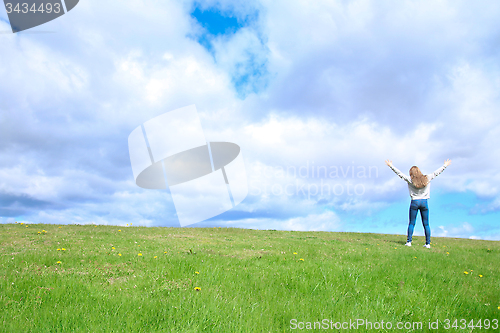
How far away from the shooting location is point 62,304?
5781 millimetres

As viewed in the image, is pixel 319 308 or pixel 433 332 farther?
pixel 319 308

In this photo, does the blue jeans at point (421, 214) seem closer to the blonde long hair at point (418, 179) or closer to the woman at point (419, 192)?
the woman at point (419, 192)

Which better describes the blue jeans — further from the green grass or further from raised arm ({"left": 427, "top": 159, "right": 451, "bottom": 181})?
the green grass

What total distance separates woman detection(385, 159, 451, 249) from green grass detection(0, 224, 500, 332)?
16.6 feet

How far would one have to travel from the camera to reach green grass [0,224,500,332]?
5180 millimetres

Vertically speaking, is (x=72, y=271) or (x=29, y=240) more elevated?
(x=29, y=240)

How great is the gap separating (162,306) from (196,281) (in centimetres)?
154

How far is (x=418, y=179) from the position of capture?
15.8 meters

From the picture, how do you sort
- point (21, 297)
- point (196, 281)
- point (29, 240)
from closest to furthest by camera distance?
1. point (21, 297)
2. point (196, 281)
3. point (29, 240)

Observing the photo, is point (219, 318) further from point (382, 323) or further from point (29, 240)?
point (29, 240)

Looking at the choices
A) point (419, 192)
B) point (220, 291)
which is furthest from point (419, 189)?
point (220, 291)

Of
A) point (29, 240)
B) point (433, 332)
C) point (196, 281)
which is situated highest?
point (29, 240)

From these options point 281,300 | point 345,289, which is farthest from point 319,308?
point 345,289

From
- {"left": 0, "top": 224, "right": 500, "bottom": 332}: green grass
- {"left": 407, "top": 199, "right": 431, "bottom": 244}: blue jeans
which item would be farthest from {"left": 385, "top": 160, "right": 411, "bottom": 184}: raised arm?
{"left": 0, "top": 224, "right": 500, "bottom": 332}: green grass
